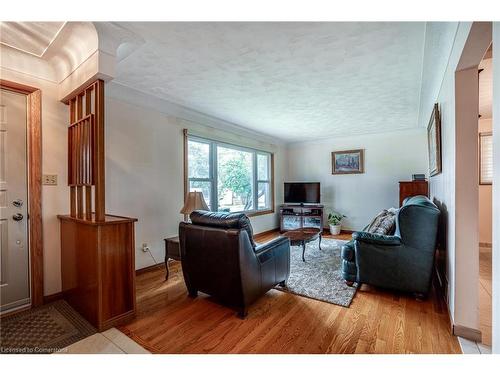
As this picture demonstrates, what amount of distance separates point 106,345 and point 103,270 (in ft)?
1.70

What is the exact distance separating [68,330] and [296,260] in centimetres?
271

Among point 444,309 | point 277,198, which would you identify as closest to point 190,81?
point 444,309

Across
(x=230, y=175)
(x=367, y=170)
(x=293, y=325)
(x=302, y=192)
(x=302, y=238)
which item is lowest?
(x=293, y=325)

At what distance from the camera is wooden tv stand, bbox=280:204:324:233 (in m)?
5.50

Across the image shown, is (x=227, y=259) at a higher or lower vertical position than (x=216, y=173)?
lower

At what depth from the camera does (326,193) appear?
590cm

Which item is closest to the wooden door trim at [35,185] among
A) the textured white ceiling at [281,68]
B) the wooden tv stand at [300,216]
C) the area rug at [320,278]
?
the textured white ceiling at [281,68]

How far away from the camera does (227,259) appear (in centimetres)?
204

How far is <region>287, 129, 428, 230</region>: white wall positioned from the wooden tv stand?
0.54 metres

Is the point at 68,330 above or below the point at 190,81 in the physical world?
below

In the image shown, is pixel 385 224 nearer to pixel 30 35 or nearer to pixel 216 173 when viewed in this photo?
pixel 216 173

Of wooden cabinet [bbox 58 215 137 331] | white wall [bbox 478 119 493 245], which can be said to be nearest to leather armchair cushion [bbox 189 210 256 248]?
wooden cabinet [bbox 58 215 137 331]

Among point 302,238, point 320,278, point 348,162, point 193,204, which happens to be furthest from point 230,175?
point 348,162
